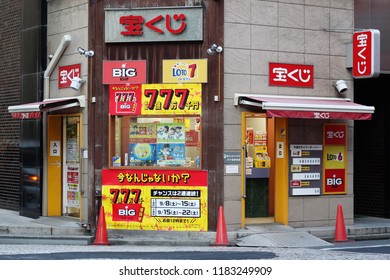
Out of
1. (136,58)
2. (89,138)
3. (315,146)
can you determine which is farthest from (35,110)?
(315,146)

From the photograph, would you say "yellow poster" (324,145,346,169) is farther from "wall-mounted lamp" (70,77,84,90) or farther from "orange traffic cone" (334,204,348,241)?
"wall-mounted lamp" (70,77,84,90)

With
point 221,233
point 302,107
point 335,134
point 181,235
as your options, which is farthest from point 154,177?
point 335,134

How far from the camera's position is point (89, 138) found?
17.7 metres

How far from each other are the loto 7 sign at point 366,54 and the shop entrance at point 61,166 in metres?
7.41

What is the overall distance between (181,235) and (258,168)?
2.70m

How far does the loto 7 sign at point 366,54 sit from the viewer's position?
17.7 m

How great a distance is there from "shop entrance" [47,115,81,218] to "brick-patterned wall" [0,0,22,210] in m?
2.32

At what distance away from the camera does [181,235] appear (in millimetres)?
16969

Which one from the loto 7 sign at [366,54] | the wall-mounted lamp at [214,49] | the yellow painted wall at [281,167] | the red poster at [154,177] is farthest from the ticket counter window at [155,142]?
the loto 7 sign at [366,54]

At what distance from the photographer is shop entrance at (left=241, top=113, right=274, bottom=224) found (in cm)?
1805

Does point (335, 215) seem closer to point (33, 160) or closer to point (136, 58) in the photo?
point (136, 58)

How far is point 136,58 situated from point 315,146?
16.4 feet

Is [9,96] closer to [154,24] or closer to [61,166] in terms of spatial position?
[61,166]

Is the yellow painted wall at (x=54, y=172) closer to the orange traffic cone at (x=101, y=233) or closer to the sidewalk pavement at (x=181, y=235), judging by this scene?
the sidewalk pavement at (x=181, y=235)
